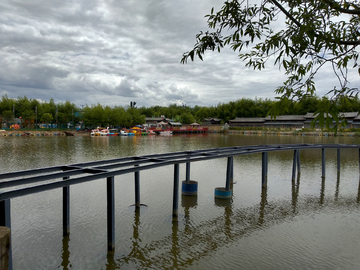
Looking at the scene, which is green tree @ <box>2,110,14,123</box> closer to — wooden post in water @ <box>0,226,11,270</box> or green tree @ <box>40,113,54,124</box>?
green tree @ <box>40,113,54,124</box>

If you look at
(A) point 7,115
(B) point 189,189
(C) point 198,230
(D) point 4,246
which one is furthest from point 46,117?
(D) point 4,246

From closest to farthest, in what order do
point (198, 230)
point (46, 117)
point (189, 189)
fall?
point (198, 230)
point (189, 189)
point (46, 117)

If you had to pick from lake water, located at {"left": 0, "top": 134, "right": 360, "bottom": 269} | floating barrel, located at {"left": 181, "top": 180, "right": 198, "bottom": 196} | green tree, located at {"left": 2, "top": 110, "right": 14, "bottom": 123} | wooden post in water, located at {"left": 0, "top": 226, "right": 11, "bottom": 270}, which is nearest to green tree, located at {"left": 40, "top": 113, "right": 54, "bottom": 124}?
green tree, located at {"left": 2, "top": 110, "right": 14, "bottom": 123}

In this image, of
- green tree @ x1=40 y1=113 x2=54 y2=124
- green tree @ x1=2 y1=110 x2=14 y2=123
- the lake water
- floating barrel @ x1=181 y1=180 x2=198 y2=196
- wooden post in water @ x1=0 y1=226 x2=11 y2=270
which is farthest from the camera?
green tree @ x1=40 y1=113 x2=54 y2=124

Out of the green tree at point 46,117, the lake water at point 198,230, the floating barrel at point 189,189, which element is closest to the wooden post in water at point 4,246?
the lake water at point 198,230

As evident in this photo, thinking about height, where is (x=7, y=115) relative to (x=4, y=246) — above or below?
above

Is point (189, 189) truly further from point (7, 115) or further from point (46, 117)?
point (7, 115)

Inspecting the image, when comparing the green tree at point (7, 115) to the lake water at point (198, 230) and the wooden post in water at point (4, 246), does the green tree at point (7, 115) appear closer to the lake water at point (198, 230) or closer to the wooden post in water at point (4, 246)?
the lake water at point (198, 230)

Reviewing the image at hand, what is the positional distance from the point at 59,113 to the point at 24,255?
79589 millimetres

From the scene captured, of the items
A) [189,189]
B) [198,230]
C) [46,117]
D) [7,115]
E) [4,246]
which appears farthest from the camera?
[46,117]

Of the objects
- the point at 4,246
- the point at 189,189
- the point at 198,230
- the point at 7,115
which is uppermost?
the point at 7,115

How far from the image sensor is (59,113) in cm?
7875

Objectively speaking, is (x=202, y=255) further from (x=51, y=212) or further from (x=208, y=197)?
(x=51, y=212)

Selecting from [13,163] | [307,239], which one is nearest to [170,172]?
[307,239]
